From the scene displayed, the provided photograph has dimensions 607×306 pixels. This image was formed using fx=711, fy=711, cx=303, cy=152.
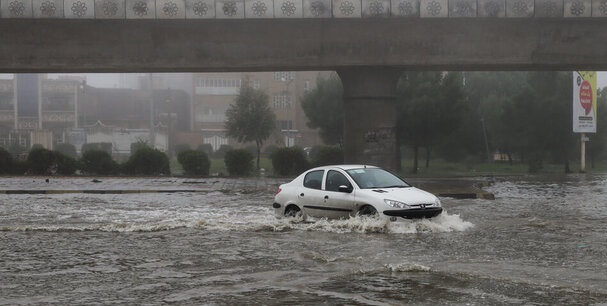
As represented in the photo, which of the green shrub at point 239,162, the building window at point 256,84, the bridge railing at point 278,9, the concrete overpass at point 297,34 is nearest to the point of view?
the bridge railing at point 278,9

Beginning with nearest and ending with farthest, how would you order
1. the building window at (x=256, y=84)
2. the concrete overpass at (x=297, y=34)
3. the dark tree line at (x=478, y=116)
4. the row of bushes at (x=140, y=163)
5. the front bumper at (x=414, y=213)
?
the front bumper at (x=414, y=213) < the concrete overpass at (x=297, y=34) < the row of bushes at (x=140, y=163) < the dark tree line at (x=478, y=116) < the building window at (x=256, y=84)

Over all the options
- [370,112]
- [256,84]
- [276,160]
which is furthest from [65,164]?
[256,84]

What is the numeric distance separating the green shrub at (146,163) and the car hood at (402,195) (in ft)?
81.8

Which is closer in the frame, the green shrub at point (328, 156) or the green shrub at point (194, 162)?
the green shrub at point (328, 156)

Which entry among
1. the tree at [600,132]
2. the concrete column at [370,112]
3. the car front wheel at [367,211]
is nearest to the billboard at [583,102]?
the tree at [600,132]

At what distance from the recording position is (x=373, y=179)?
14039 millimetres

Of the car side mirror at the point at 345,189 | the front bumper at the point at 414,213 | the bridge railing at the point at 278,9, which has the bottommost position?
the front bumper at the point at 414,213

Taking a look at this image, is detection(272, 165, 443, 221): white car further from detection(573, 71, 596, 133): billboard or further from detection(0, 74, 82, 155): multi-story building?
detection(0, 74, 82, 155): multi-story building

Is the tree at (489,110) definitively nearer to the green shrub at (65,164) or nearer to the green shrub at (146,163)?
the green shrub at (146,163)

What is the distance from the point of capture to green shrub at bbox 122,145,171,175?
36.7m

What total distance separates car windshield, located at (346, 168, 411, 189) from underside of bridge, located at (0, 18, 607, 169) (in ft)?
37.5

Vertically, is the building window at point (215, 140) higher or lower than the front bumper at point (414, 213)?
higher

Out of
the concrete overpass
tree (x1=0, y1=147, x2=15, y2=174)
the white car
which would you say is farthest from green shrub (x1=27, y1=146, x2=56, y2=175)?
the white car

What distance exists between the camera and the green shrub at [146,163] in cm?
3666
